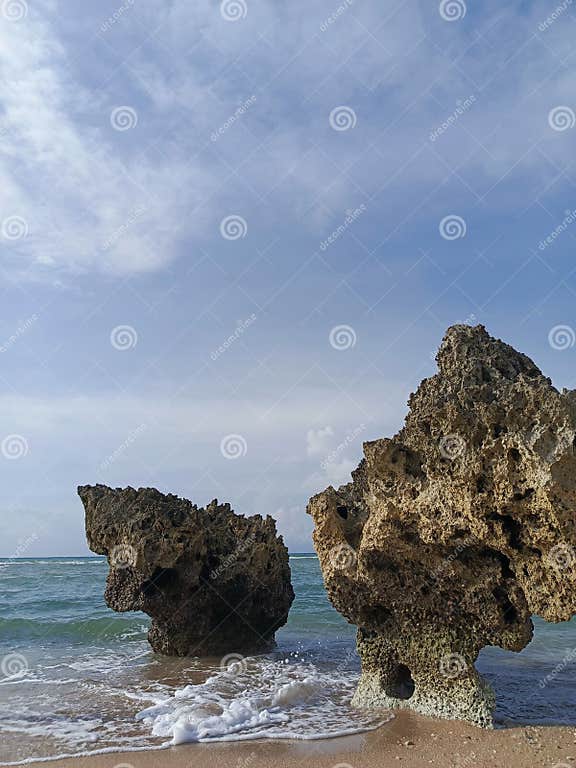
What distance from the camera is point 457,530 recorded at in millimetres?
7328

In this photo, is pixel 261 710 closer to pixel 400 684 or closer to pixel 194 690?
pixel 194 690

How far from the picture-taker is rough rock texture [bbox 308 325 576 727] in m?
6.70

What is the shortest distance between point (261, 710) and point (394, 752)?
8.17ft

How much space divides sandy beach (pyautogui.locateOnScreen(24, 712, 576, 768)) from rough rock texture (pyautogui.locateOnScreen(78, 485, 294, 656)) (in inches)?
179

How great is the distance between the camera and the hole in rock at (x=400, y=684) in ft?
28.8

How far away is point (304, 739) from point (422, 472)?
11.8 feet

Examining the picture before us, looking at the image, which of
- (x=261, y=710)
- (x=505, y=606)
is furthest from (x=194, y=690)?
(x=505, y=606)

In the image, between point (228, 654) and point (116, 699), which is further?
point (228, 654)

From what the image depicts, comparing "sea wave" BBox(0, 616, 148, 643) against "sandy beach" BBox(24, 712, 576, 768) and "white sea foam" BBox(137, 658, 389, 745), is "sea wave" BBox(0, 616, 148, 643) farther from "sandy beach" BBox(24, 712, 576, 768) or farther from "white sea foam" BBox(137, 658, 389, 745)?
"sandy beach" BBox(24, 712, 576, 768)

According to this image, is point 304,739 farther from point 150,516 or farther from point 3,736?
point 150,516

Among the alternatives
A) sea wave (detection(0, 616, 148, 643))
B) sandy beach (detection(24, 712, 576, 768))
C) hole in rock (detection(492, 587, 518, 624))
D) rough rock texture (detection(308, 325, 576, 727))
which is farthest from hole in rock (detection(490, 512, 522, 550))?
sea wave (detection(0, 616, 148, 643))

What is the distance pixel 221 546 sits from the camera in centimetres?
1265

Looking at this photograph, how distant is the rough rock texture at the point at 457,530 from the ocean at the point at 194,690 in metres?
0.86

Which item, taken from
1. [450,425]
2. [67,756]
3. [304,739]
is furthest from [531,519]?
[67,756]
